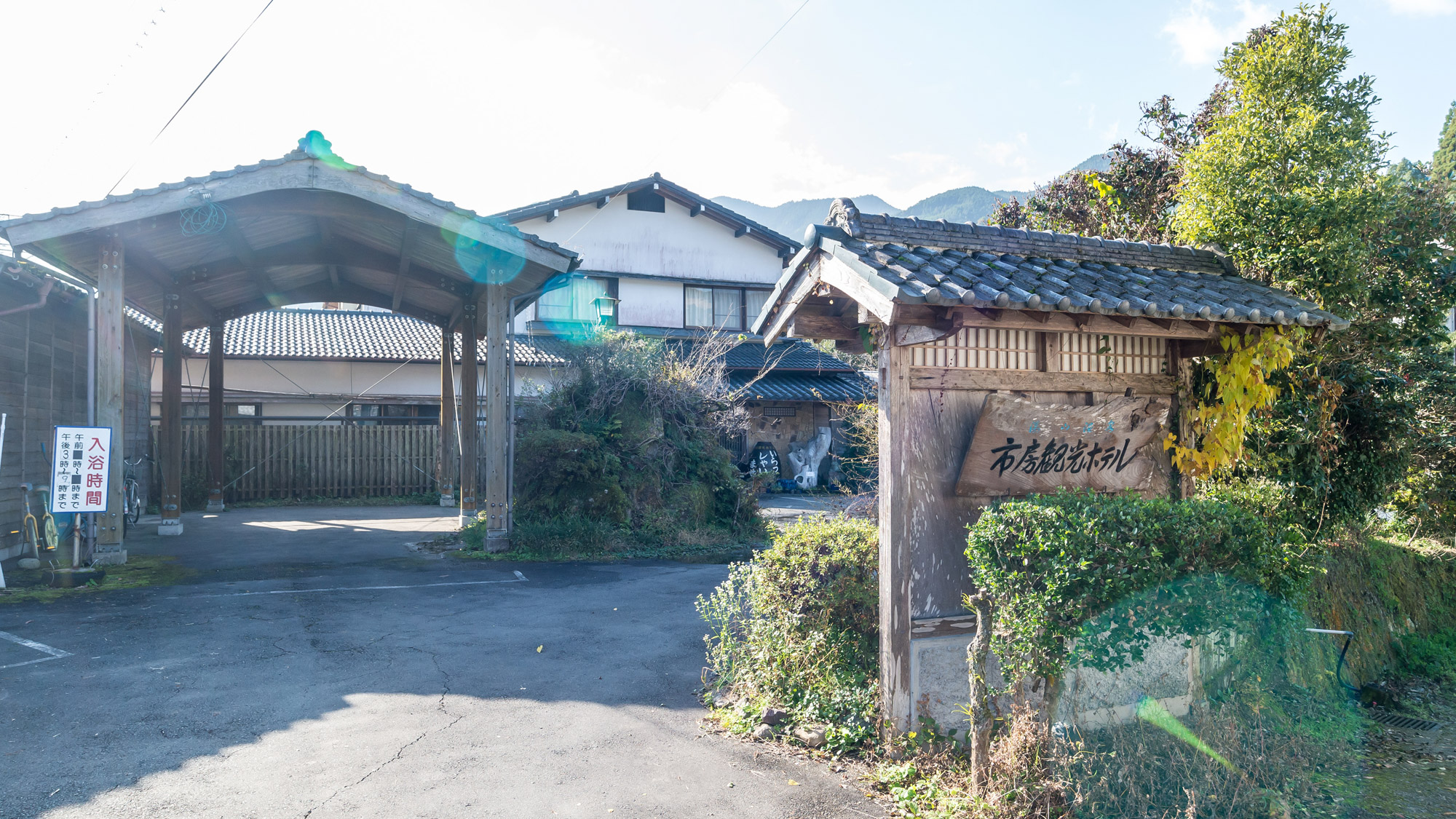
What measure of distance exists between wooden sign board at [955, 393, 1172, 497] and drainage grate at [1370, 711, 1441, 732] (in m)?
3.09

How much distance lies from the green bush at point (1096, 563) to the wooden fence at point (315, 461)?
706 inches

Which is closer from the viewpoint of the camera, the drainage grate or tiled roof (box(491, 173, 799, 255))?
the drainage grate

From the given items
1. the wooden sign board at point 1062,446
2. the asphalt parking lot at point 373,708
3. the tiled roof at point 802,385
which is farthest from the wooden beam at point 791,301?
the tiled roof at point 802,385

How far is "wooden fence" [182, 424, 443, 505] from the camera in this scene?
18219mm

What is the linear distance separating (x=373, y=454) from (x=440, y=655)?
14175 mm

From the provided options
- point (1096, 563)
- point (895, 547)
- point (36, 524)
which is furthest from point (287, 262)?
point (1096, 563)

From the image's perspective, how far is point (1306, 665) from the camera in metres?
6.30

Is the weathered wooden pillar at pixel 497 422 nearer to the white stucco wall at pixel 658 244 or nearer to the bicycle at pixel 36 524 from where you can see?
the bicycle at pixel 36 524

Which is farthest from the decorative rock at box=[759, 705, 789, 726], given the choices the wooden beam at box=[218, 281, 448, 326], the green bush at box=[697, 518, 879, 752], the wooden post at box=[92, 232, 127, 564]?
the wooden beam at box=[218, 281, 448, 326]

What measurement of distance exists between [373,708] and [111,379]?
6873 millimetres

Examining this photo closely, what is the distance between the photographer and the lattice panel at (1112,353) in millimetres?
5281

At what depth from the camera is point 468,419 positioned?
14820 mm

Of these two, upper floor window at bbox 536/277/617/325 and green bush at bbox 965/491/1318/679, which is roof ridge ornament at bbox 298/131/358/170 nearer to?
green bush at bbox 965/491/1318/679

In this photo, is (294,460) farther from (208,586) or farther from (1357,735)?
(1357,735)
